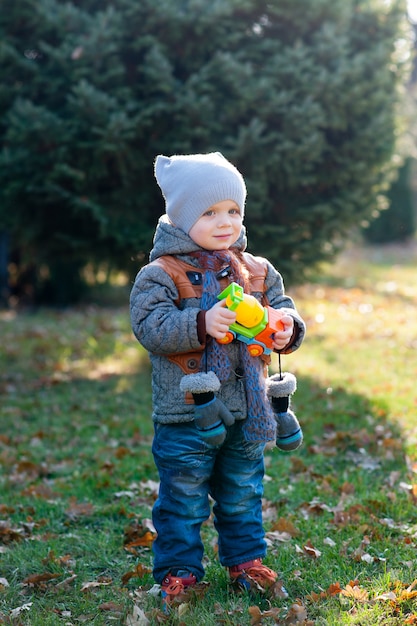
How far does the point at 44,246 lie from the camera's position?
8266 millimetres

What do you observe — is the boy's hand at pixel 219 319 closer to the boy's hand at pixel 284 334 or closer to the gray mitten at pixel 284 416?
the boy's hand at pixel 284 334

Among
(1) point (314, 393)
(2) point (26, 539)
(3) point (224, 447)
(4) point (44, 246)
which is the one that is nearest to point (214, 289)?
(3) point (224, 447)

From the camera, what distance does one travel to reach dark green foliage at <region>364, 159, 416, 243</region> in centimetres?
1992

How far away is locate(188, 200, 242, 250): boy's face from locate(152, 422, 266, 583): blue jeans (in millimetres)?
764

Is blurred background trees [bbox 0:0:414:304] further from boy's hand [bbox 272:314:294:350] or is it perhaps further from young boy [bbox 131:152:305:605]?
boy's hand [bbox 272:314:294:350]

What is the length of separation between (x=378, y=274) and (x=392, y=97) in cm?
782

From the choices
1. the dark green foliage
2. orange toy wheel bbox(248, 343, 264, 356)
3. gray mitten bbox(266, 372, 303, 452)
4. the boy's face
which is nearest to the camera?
orange toy wheel bbox(248, 343, 264, 356)

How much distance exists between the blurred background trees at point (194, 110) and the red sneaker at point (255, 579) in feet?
14.1

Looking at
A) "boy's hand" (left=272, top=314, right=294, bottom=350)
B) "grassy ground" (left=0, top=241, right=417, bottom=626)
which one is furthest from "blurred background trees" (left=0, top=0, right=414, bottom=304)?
"boy's hand" (left=272, top=314, right=294, bottom=350)

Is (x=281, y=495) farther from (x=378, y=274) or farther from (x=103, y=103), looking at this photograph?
(x=378, y=274)

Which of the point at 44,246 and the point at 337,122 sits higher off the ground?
the point at 337,122

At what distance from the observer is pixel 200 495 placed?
11.3 ft

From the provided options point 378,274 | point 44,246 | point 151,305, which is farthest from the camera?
point 378,274

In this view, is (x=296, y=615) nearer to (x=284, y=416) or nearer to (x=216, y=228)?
(x=284, y=416)
